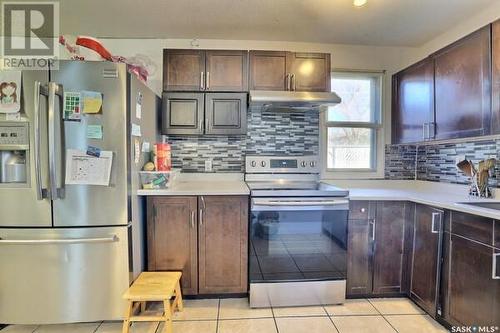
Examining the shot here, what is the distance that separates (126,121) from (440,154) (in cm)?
275

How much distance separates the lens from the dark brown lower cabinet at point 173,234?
2.13 m

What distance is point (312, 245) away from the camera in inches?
85.0

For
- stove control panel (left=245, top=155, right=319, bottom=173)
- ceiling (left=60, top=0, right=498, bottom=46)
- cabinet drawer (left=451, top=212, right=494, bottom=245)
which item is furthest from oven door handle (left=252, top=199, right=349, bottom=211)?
ceiling (left=60, top=0, right=498, bottom=46)

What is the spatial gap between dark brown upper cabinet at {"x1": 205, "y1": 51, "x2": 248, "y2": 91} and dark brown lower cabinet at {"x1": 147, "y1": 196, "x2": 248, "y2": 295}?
40.4 inches

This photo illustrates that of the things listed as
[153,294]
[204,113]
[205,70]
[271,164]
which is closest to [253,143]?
[271,164]

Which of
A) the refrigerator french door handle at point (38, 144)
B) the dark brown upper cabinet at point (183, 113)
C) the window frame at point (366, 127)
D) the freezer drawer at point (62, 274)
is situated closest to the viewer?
the refrigerator french door handle at point (38, 144)

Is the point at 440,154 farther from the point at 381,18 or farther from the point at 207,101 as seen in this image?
the point at 207,101

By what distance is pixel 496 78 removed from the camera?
1755 mm

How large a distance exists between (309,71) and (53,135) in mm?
2062

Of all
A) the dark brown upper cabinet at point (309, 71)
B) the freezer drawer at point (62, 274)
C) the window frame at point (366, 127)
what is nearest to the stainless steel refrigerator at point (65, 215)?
the freezer drawer at point (62, 274)

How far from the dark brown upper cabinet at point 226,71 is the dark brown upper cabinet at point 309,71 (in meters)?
0.43

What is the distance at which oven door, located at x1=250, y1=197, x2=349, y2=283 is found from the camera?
2.11 metres

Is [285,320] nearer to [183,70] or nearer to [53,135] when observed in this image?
[53,135]

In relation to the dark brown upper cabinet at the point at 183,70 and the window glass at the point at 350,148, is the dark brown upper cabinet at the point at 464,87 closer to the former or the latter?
the window glass at the point at 350,148
